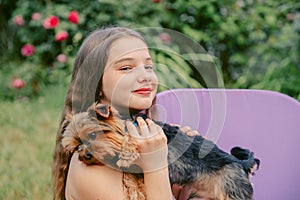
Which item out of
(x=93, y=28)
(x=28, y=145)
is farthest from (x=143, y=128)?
(x=28, y=145)

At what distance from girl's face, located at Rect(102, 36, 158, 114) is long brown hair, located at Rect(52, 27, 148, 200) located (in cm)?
2

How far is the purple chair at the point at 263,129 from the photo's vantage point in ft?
6.15

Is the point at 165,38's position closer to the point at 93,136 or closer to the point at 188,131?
the point at 188,131

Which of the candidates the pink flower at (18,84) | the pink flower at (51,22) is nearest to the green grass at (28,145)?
the pink flower at (18,84)

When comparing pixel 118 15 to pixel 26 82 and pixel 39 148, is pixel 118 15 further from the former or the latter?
pixel 39 148

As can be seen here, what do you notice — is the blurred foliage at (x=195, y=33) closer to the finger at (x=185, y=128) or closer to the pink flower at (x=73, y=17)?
the pink flower at (x=73, y=17)

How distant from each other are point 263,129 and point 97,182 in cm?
85

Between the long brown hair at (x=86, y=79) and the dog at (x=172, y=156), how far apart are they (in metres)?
0.04

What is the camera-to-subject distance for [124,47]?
1305 mm

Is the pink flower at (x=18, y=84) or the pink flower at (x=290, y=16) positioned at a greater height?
the pink flower at (x=290, y=16)

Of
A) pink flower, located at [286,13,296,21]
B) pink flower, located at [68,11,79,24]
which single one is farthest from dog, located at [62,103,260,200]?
pink flower, located at [68,11,79,24]

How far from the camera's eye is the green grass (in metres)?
2.51

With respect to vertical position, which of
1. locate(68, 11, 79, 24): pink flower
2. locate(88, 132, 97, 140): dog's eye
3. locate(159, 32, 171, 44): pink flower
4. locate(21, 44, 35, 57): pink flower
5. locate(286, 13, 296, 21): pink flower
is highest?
locate(88, 132, 97, 140): dog's eye

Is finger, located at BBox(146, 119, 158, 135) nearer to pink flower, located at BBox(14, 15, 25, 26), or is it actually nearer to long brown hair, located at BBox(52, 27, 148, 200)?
long brown hair, located at BBox(52, 27, 148, 200)
